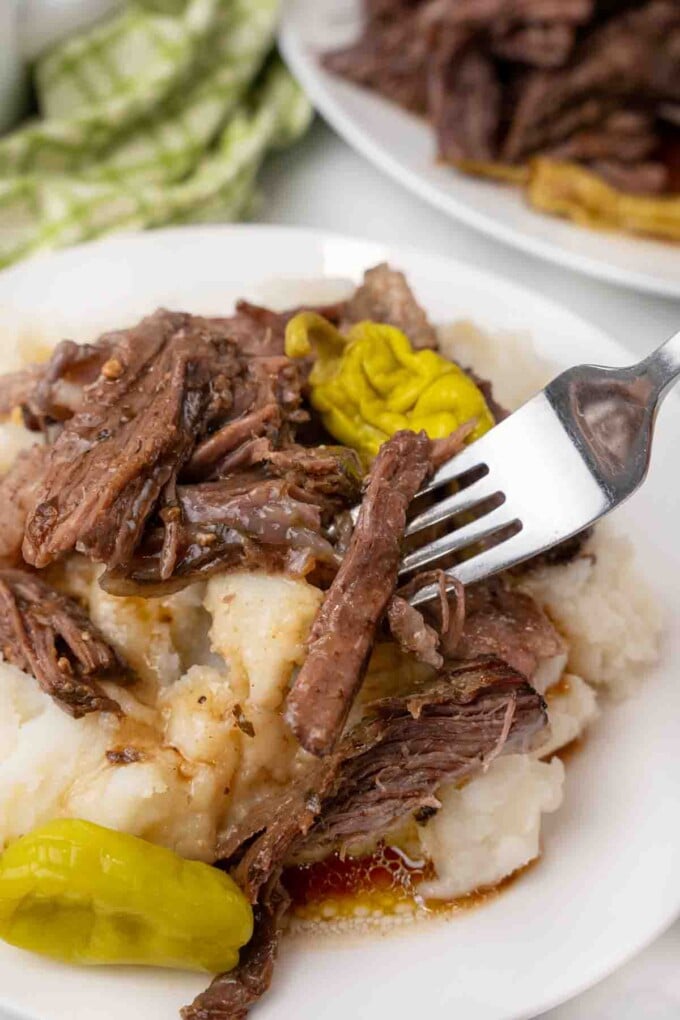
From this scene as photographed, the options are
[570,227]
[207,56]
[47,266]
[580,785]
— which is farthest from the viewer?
[207,56]

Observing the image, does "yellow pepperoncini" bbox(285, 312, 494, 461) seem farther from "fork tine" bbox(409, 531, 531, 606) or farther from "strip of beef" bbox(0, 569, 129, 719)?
"strip of beef" bbox(0, 569, 129, 719)

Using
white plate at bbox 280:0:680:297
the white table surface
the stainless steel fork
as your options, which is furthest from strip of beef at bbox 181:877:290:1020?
white plate at bbox 280:0:680:297

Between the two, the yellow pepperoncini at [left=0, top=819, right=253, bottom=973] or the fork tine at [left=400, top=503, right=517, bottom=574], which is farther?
the fork tine at [left=400, top=503, right=517, bottom=574]

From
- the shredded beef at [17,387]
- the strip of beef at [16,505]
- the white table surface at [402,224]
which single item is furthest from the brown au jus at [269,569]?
the white table surface at [402,224]

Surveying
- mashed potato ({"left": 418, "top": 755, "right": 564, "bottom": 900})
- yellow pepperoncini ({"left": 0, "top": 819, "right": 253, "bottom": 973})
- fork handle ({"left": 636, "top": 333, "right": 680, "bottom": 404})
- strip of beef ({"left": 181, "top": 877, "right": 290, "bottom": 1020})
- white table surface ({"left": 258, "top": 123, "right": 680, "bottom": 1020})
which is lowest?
white table surface ({"left": 258, "top": 123, "right": 680, "bottom": 1020})

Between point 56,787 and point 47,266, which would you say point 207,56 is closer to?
point 47,266

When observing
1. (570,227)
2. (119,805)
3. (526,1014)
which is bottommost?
(570,227)

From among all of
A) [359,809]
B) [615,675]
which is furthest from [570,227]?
[359,809]

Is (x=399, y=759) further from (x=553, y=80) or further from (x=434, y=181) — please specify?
(x=553, y=80)
